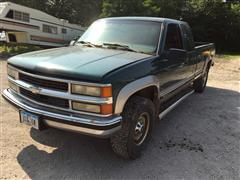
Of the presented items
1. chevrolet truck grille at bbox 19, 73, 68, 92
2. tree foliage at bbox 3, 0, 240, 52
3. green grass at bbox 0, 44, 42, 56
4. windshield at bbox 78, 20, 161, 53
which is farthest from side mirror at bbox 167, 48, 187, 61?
tree foliage at bbox 3, 0, 240, 52

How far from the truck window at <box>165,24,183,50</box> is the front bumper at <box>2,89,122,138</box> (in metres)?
1.97

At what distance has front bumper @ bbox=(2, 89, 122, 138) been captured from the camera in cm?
292

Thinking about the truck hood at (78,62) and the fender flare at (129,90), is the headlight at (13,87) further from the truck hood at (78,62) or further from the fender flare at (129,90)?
the fender flare at (129,90)

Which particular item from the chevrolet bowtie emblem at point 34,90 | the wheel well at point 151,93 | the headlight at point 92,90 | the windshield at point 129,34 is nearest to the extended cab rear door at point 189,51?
the windshield at point 129,34

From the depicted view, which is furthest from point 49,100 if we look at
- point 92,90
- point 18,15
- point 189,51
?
point 18,15

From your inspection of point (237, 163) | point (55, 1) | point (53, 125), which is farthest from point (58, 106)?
point (55, 1)

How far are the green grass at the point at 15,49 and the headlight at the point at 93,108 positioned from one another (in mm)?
12919

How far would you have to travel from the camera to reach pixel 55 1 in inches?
1097

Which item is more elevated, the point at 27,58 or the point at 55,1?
the point at 55,1

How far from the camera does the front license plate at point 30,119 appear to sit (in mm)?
3193

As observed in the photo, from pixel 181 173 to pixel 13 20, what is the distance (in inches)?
542

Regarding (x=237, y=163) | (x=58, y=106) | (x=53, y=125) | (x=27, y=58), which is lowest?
(x=237, y=163)

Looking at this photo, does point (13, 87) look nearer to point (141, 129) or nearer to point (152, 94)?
point (141, 129)

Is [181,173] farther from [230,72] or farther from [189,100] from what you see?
[230,72]
